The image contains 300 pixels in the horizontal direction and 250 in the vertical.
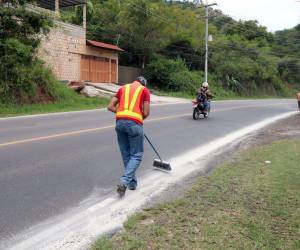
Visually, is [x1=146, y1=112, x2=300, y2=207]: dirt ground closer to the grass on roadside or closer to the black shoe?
the black shoe

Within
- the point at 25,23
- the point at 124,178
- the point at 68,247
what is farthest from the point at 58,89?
the point at 68,247

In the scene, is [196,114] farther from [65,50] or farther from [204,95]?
[65,50]

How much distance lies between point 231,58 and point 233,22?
20.8 m

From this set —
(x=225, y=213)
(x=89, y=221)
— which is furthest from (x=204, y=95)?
(x=89, y=221)

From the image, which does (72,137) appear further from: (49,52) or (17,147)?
(49,52)

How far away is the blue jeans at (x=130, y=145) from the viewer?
6.46 metres

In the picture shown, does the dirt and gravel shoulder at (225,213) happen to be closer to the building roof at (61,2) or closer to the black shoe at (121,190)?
the black shoe at (121,190)

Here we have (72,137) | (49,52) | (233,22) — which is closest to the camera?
(72,137)

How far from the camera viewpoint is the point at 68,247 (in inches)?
174

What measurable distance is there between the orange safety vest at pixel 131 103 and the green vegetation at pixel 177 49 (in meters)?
32.8

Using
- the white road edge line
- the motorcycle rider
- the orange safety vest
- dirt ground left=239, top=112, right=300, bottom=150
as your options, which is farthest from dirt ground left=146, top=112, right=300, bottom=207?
the motorcycle rider

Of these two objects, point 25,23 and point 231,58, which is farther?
point 231,58

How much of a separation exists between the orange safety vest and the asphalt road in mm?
1239

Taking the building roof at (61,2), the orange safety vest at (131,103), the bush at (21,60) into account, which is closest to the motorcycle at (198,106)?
the bush at (21,60)
